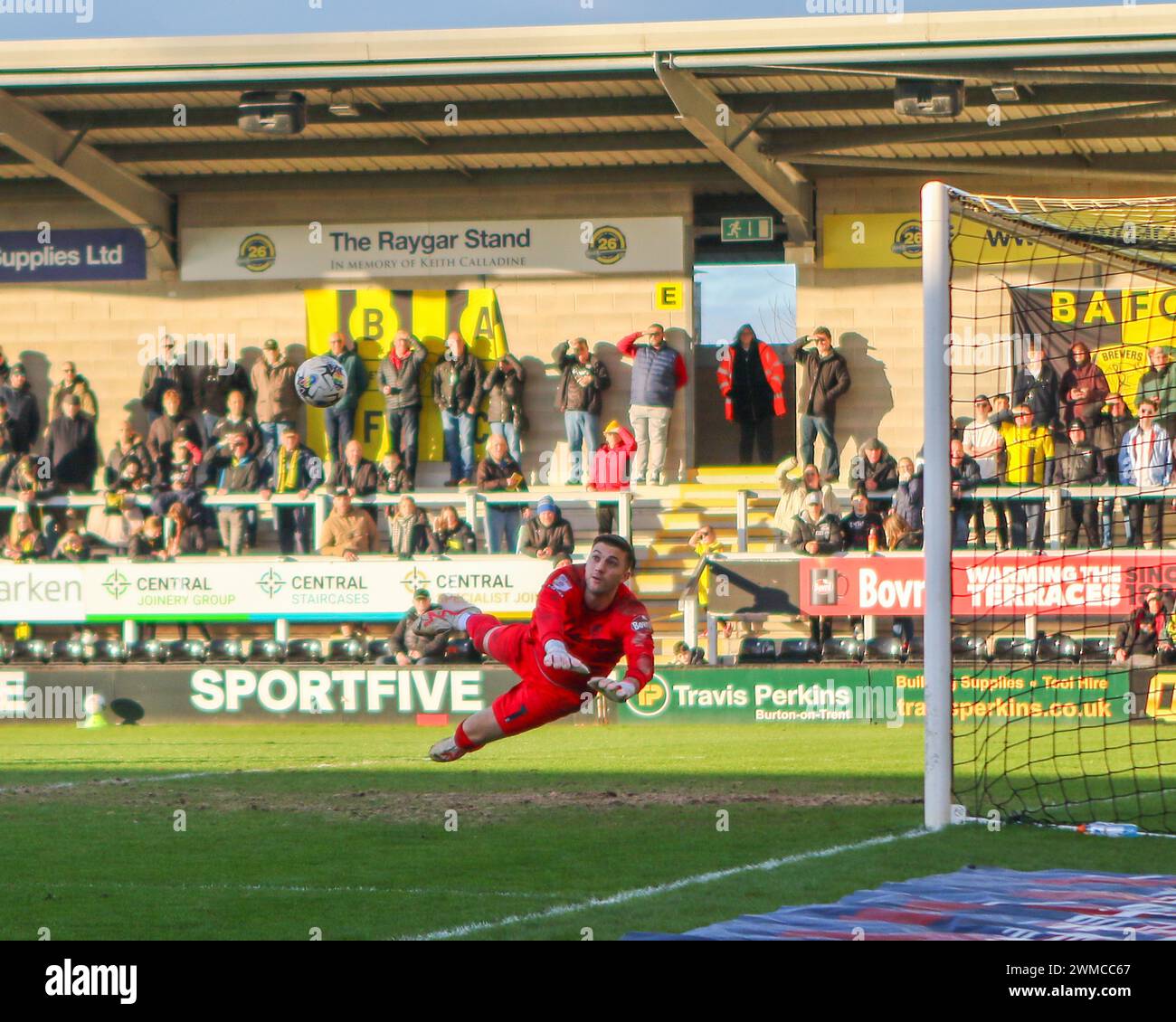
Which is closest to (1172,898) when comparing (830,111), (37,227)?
(830,111)

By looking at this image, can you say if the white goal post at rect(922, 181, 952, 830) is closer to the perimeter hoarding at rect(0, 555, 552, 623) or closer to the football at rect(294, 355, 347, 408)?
the perimeter hoarding at rect(0, 555, 552, 623)

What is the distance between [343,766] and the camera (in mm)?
14961

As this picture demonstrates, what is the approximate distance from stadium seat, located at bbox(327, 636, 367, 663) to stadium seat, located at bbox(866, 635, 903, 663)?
5967 millimetres

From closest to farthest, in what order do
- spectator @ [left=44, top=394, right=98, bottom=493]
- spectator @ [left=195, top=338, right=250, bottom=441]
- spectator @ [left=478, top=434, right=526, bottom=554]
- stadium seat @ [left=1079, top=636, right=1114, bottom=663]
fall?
stadium seat @ [left=1079, top=636, right=1114, bottom=663]
spectator @ [left=478, top=434, right=526, bottom=554]
spectator @ [left=44, top=394, right=98, bottom=493]
spectator @ [left=195, top=338, right=250, bottom=441]

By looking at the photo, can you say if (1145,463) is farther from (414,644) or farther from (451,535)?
(414,644)

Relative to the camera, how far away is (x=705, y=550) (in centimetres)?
2158

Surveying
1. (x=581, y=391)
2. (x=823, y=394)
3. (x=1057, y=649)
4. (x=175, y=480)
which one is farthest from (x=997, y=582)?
(x=175, y=480)

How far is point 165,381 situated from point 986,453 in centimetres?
1177

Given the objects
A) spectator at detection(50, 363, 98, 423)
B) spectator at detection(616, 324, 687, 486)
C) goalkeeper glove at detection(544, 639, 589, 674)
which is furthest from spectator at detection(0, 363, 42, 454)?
goalkeeper glove at detection(544, 639, 589, 674)

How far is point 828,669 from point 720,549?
380 cm

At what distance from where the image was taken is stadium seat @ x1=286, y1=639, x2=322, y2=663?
827 inches

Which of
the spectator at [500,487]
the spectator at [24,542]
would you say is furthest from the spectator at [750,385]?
the spectator at [24,542]

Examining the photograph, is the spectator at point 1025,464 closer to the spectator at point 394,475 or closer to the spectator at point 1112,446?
the spectator at point 1112,446
